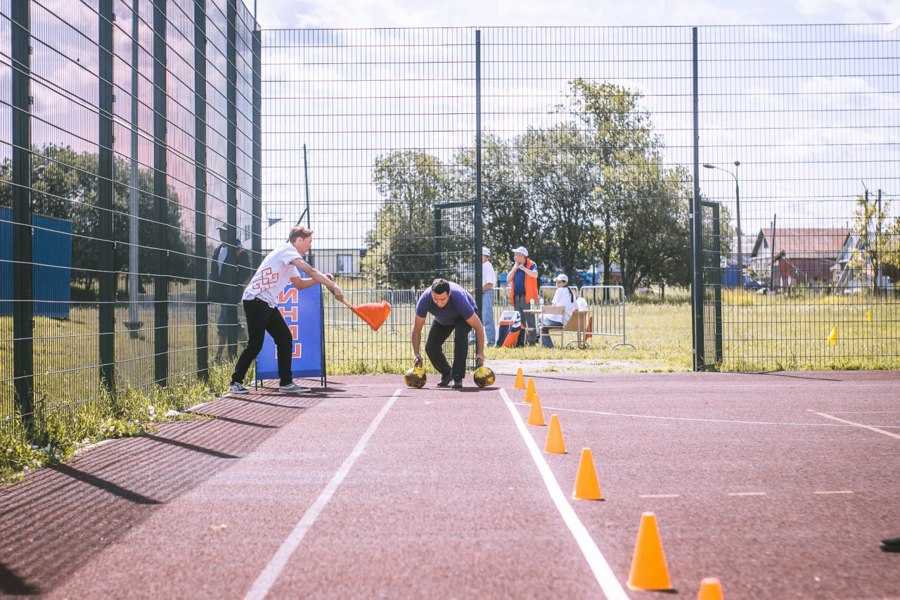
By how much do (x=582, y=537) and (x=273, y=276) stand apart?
24.4 ft

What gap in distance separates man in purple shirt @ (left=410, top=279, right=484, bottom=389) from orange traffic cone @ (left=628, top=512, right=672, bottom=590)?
811 cm

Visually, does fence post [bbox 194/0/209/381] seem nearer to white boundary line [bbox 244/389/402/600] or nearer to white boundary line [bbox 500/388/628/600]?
white boundary line [bbox 244/389/402/600]

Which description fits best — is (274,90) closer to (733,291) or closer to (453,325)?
(453,325)

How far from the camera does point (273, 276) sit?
1139 centimetres

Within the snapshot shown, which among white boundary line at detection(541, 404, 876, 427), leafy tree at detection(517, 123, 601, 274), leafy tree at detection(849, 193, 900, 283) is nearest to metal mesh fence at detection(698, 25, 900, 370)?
leafy tree at detection(849, 193, 900, 283)

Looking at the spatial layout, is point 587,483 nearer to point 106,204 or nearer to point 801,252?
point 106,204

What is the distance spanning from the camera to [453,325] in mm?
12742

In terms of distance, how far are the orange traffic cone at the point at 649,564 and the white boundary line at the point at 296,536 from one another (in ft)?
5.04

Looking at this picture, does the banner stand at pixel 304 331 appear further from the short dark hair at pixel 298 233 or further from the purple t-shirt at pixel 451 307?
the purple t-shirt at pixel 451 307

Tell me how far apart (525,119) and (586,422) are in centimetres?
685

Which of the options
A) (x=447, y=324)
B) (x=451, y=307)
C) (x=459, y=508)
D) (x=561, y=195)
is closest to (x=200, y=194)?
(x=451, y=307)

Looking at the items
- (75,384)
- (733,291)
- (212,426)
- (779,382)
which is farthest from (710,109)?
(75,384)

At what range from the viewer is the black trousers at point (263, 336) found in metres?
11.4

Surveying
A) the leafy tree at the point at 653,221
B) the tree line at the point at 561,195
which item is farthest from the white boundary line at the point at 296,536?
the leafy tree at the point at 653,221
